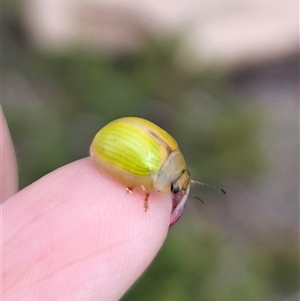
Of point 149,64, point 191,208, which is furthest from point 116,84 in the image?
point 191,208

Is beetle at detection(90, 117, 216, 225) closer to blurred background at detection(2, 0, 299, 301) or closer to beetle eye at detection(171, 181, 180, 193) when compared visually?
beetle eye at detection(171, 181, 180, 193)

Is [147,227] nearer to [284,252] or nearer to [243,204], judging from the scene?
[284,252]

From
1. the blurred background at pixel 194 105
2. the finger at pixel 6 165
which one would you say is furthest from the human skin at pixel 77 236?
the blurred background at pixel 194 105

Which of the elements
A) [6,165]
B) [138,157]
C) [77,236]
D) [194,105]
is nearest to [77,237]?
[77,236]

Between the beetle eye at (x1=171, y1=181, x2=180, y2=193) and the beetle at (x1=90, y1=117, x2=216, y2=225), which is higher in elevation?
the beetle at (x1=90, y1=117, x2=216, y2=225)

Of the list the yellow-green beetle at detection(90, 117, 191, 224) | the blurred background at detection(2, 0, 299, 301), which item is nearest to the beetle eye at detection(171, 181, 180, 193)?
the yellow-green beetle at detection(90, 117, 191, 224)

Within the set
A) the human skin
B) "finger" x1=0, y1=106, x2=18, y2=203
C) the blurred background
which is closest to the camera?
the human skin

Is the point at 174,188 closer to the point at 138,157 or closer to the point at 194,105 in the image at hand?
the point at 138,157
